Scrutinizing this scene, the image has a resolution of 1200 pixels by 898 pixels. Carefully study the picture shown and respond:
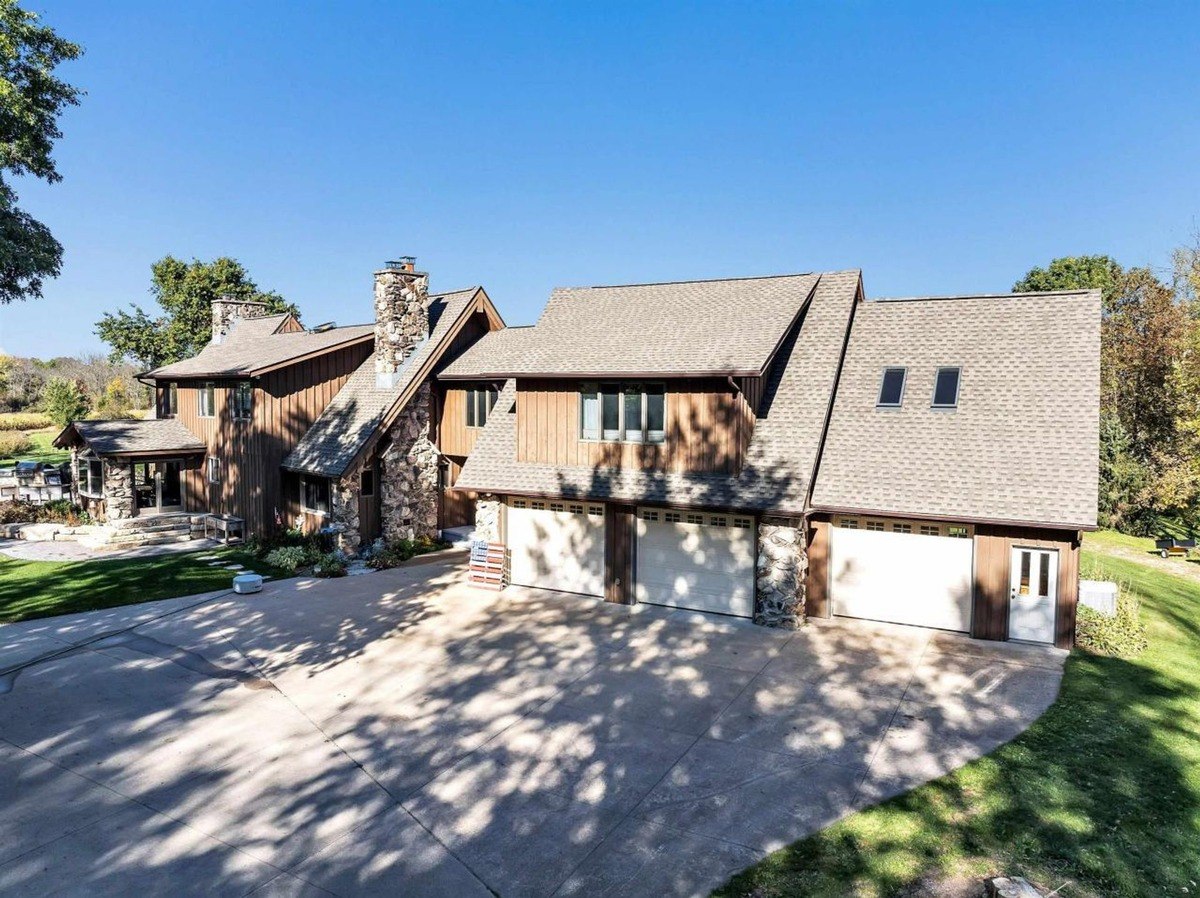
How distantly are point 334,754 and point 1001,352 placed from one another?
50.7ft

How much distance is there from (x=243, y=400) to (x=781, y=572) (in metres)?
18.4

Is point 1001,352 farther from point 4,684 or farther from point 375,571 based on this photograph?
point 4,684

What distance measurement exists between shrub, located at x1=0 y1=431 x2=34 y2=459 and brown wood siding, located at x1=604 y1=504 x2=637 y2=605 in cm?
4363

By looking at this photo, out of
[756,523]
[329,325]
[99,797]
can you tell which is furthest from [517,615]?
[329,325]

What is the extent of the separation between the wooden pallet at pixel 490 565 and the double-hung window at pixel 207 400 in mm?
13320

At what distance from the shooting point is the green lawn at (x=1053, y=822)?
6.96m

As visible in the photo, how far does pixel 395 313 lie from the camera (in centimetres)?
2266

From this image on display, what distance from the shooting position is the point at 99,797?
8609 millimetres

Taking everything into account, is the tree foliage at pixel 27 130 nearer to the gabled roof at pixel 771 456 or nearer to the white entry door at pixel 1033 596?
the gabled roof at pixel 771 456

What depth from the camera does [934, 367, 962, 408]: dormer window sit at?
50.5ft

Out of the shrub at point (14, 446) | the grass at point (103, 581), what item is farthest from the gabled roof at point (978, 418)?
the shrub at point (14, 446)

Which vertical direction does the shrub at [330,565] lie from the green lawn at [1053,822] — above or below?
above

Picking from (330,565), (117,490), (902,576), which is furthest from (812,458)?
(117,490)

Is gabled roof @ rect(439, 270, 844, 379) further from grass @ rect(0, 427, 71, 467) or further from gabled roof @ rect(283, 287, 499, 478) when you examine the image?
grass @ rect(0, 427, 71, 467)
